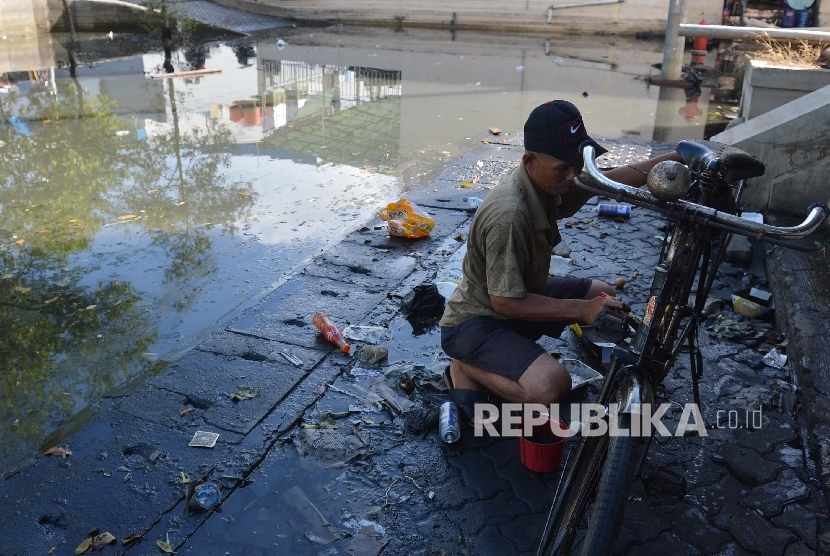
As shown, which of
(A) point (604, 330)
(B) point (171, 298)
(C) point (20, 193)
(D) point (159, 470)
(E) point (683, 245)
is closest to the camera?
(E) point (683, 245)

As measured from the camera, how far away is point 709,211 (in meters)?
2.19

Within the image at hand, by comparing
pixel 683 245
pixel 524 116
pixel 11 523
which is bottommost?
pixel 11 523

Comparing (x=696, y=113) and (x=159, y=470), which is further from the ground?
(x=696, y=113)

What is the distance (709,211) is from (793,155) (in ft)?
15.0

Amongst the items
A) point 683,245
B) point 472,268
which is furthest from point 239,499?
point 683,245

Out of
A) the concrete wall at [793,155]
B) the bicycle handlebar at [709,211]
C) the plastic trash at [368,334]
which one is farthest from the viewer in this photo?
the concrete wall at [793,155]

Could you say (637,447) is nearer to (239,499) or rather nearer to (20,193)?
(239,499)

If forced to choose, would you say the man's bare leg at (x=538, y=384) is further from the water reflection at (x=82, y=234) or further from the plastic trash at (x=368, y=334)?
the water reflection at (x=82, y=234)

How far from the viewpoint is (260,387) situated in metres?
3.76

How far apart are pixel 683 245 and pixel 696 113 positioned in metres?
9.40

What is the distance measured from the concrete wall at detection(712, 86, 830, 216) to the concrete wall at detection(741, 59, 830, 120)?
3.80 ft

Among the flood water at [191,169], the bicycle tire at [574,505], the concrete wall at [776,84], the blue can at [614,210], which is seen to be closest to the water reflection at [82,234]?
the flood water at [191,169]

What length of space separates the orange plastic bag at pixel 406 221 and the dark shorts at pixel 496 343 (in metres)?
2.29

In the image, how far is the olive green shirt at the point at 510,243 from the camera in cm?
299
